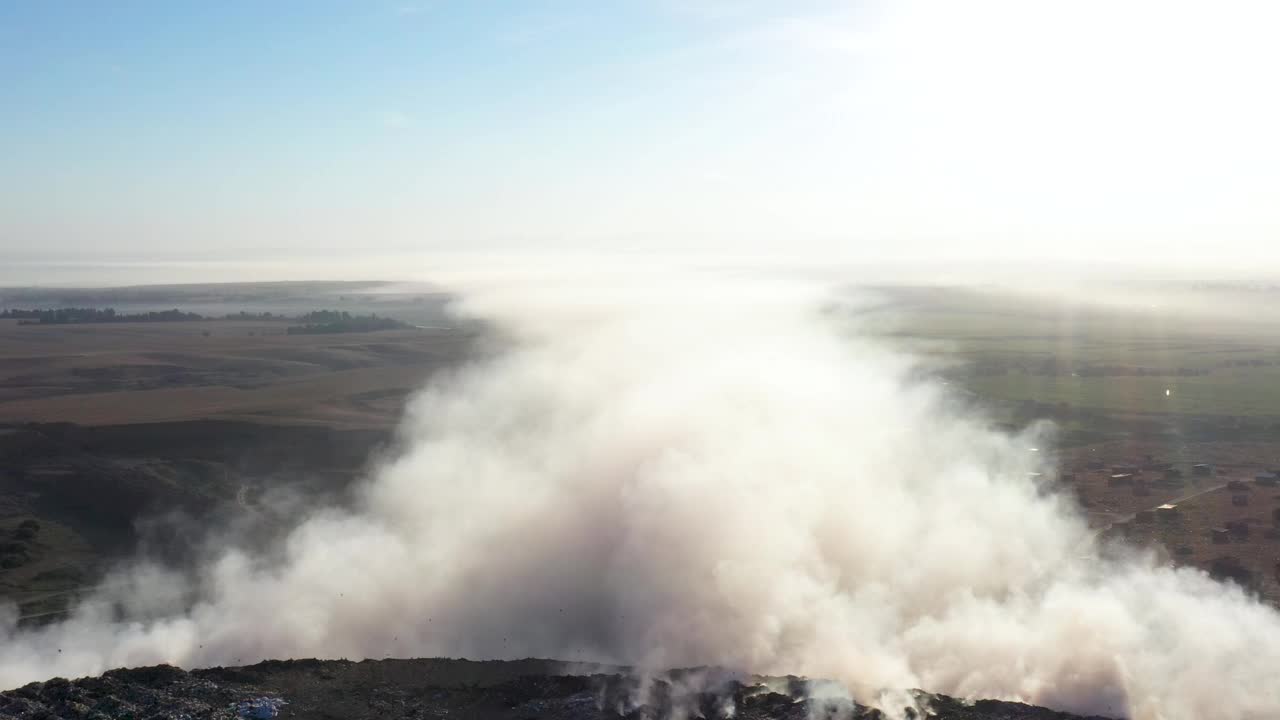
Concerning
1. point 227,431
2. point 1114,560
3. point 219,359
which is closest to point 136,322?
point 219,359

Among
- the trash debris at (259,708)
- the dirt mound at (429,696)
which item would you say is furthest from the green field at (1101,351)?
the trash debris at (259,708)

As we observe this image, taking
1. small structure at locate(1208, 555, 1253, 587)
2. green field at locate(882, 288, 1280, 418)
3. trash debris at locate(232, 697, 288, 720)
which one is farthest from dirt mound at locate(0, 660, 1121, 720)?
green field at locate(882, 288, 1280, 418)

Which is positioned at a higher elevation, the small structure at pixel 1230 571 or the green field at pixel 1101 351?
the green field at pixel 1101 351

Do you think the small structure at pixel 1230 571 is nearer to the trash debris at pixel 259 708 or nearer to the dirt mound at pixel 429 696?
the dirt mound at pixel 429 696

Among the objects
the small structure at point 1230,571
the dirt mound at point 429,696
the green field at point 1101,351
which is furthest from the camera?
the green field at point 1101,351

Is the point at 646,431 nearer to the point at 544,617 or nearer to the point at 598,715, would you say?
the point at 544,617

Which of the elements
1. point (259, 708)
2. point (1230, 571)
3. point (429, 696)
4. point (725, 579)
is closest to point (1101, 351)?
point (1230, 571)

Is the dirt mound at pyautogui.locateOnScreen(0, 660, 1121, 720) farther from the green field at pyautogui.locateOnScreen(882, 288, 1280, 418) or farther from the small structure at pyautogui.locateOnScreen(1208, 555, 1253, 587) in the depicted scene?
the green field at pyautogui.locateOnScreen(882, 288, 1280, 418)
